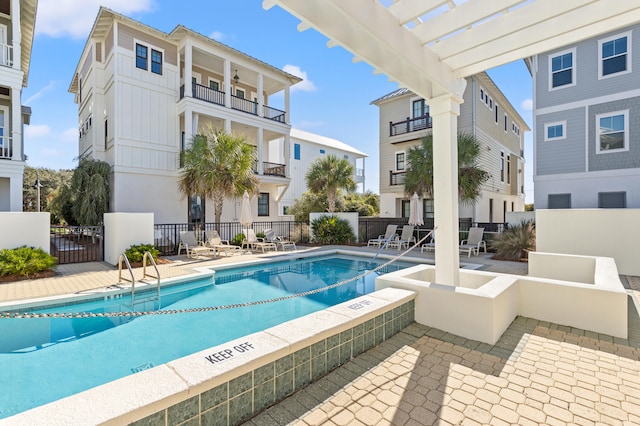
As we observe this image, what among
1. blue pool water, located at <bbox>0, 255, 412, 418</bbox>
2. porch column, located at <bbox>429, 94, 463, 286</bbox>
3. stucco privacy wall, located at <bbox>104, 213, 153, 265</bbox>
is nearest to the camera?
blue pool water, located at <bbox>0, 255, 412, 418</bbox>

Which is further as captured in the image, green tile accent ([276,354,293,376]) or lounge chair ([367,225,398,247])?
lounge chair ([367,225,398,247])

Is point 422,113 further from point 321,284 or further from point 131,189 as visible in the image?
point 131,189

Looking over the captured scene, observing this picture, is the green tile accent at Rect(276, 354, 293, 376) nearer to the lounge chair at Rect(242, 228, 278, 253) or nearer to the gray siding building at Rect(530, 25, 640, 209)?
the lounge chair at Rect(242, 228, 278, 253)

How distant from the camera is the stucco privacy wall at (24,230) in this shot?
8.24 metres

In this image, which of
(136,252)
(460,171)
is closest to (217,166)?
(136,252)

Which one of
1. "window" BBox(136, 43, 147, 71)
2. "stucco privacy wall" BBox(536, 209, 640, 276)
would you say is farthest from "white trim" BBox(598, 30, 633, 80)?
"window" BBox(136, 43, 147, 71)

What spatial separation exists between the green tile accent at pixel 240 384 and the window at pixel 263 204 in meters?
17.2

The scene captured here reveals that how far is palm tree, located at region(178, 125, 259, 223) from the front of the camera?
514 inches

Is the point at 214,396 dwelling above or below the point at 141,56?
below

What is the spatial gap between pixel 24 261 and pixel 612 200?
19.2 m

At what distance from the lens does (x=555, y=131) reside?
13.8 metres

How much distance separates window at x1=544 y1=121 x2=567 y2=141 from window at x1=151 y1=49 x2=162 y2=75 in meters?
18.1

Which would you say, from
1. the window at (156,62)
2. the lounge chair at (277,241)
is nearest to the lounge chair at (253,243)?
the lounge chair at (277,241)

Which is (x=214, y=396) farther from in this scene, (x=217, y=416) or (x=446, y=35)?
(x=446, y=35)
